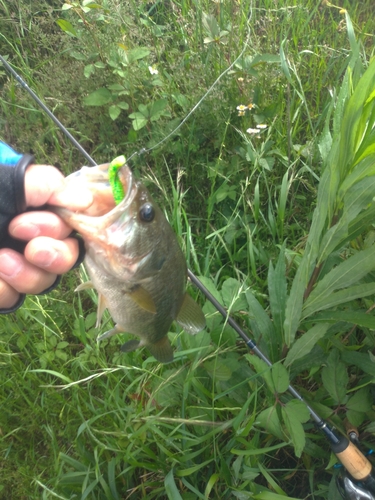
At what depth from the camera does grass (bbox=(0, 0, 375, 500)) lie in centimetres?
181

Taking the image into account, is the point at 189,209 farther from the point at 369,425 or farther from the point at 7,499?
the point at 7,499

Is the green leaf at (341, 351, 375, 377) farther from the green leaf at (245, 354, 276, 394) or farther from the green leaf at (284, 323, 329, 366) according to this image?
the green leaf at (245, 354, 276, 394)

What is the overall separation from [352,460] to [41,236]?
137cm

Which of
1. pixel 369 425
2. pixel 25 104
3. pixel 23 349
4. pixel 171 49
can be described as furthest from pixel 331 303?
pixel 25 104

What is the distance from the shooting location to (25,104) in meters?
3.40

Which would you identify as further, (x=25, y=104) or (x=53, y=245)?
(x=25, y=104)

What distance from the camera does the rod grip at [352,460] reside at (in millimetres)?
1604

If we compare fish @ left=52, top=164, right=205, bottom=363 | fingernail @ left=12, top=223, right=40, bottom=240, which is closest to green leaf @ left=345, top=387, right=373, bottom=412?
fish @ left=52, top=164, right=205, bottom=363

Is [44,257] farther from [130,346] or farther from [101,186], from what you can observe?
[130,346]

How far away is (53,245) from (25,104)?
2.45 m

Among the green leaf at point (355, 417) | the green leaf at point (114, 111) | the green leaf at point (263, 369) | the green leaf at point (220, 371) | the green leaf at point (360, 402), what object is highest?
the green leaf at point (114, 111)

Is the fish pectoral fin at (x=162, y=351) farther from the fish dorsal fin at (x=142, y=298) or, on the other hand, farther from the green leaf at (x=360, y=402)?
the green leaf at (x=360, y=402)

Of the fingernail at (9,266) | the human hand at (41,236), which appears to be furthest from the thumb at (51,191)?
the fingernail at (9,266)

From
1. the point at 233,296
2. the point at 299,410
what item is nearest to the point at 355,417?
the point at 299,410
